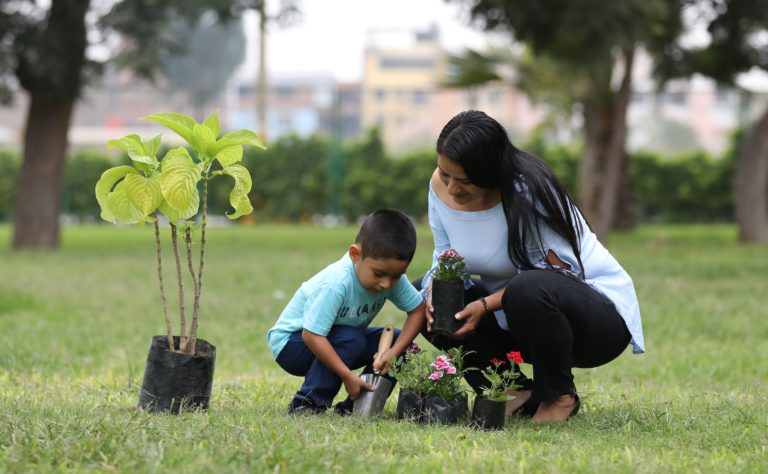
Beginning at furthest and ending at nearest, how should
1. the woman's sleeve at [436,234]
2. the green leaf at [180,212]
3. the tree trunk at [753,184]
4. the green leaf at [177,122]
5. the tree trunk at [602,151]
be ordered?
1. the tree trunk at [753,184]
2. the tree trunk at [602,151]
3. the woman's sleeve at [436,234]
4. the green leaf at [180,212]
5. the green leaf at [177,122]

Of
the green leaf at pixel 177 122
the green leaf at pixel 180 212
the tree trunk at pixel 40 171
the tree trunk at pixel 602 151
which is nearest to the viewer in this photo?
the green leaf at pixel 177 122

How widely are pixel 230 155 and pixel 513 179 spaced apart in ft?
3.38

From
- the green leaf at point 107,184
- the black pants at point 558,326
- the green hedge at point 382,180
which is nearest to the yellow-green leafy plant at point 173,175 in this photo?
the green leaf at point 107,184

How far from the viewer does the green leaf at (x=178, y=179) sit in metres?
3.79

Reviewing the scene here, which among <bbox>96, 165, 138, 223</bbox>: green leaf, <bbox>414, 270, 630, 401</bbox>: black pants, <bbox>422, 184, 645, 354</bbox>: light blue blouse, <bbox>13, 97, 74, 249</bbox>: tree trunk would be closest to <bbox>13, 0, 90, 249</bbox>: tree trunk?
<bbox>13, 97, 74, 249</bbox>: tree trunk

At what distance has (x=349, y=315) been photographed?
13.4 feet

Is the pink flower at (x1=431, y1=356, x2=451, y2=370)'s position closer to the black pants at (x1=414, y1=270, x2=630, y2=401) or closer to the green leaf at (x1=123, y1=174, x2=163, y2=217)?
the black pants at (x1=414, y1=270, x2=630, y2=401)

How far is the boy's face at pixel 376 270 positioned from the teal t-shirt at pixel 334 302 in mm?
52

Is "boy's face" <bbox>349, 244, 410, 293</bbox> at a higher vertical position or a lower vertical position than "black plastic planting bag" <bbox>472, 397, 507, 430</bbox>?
higher

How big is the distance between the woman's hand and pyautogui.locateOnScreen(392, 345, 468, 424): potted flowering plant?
0.07 meters

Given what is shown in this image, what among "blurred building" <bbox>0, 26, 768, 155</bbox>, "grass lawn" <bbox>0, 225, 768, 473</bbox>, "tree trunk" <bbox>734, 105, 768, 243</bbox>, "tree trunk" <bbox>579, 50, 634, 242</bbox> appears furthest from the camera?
"blurred building" <bbox>0, 26, 768, 155</bbox>

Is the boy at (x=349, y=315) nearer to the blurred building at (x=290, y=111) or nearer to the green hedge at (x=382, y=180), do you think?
the blurred building at (x=290, y=111)

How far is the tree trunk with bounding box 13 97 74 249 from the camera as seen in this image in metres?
15.6

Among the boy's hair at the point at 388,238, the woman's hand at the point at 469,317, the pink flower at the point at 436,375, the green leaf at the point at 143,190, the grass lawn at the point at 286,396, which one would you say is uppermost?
Result: the green leaf at the point at 143,190
